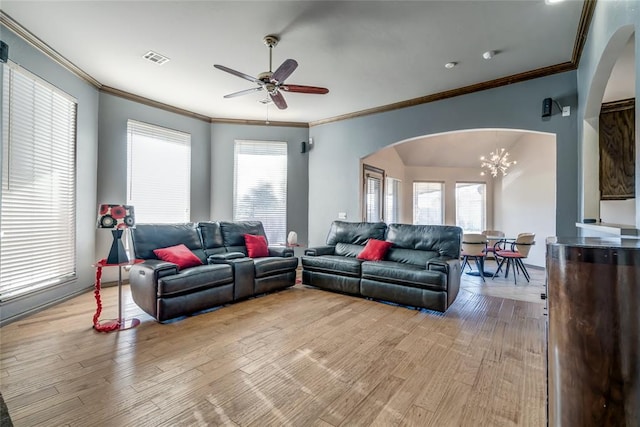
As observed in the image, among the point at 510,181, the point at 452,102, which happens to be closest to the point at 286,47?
the point at 452,102

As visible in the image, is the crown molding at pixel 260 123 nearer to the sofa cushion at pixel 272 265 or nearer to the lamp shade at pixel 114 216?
the sofa cushion at pixel 272 265

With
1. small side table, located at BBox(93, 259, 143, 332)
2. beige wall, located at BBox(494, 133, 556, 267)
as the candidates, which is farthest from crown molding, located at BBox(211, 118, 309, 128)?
beige wall, located at BBox(494, 133, 556, 267)

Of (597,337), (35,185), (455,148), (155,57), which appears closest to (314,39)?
(155,57)

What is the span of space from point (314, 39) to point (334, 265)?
2.89 metres

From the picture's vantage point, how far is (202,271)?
3.39 metres

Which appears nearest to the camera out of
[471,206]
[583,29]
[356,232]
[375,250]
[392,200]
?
[583,29]

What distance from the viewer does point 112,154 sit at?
15.0 feet

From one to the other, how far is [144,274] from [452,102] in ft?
16.0

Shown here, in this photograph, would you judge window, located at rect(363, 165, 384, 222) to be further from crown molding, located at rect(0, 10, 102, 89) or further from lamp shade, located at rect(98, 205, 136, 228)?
crown molding, located at rect(0, 10, 102, 89)

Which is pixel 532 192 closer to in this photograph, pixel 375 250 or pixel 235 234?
pixel 375 250

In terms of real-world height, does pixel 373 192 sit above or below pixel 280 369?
above

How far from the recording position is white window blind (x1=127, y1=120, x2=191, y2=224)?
15.9 ft

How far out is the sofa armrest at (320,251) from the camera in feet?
15.6

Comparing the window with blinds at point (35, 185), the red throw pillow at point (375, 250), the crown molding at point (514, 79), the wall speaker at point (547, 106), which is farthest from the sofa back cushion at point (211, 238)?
the wall speaker at point (547, 106)
